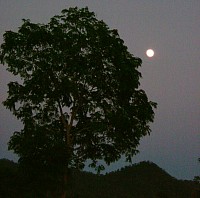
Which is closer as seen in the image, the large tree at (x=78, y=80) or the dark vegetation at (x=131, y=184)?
the large tree at (x=78, y=80)

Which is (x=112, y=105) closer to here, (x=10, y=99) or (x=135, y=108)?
(x=135, y=108)

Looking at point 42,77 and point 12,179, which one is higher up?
point 42,77

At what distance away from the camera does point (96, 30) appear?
30.1 meters

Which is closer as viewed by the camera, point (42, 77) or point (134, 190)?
point (42, 77)

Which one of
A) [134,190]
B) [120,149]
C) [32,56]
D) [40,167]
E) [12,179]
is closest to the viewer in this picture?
[40,167]

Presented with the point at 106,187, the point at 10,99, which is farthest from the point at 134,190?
the point at 10,99

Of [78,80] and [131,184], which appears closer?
[78,80]

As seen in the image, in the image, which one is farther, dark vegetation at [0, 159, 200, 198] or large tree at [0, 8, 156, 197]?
dark vegetation at [0, 159, 200, 198]

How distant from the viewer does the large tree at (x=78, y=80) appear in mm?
29312

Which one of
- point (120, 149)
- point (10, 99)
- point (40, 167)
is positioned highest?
point (10, 99)

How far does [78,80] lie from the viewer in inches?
1199

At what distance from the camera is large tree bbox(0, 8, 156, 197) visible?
29.3 m

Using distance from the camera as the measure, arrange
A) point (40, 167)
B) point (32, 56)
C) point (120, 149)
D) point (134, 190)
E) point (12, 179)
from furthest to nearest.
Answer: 1. point (134, 190)
2. point (12, 179)
3. point (120, 149)
4. point (32, 56)
5. point (40, 167)

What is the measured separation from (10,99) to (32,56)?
12.8 feet
